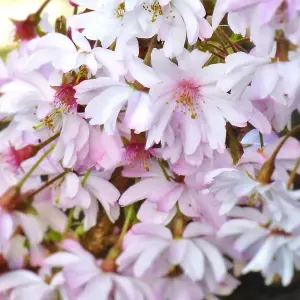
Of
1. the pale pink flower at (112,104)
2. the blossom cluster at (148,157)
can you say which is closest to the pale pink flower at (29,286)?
the blossom cluster at (148,157)

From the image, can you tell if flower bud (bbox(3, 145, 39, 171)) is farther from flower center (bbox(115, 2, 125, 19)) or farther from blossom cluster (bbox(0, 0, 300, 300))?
flower center (bbox(115, 2, 125, 19))

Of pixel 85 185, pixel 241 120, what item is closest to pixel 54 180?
pixel 85 185

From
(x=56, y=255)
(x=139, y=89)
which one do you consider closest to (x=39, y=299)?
(x=56, y=255)

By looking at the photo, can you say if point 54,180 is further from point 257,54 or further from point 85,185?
point 257,54

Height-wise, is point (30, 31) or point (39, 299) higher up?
point (30, 31)

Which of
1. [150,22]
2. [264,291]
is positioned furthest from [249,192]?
[264,291]

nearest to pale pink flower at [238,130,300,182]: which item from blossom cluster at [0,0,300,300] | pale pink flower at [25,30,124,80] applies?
blossom cluster at [0,0,300,300]
